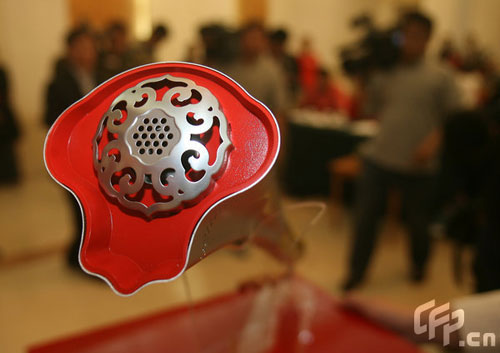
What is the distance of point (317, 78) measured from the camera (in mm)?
3598

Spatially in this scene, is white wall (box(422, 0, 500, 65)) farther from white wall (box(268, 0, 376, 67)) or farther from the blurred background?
the blurred background

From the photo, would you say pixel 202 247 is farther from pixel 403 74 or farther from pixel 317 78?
pixel 317 78

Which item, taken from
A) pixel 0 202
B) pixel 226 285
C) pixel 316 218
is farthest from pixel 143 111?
pixel 0 202

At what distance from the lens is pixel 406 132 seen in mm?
1686

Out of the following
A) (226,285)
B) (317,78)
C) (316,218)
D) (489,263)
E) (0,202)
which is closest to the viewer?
(316,218)

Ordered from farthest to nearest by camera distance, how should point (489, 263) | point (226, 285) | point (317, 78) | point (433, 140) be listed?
point (317, 78)
point (226, 285)
point (433, 140)
point (489, 263)

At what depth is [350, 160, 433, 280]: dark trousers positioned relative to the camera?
5.79ft

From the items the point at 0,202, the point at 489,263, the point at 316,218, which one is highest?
the point at 316,218

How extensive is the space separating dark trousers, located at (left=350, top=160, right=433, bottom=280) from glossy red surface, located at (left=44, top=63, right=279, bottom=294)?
1506 mm

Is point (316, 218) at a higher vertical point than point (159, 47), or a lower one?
lower

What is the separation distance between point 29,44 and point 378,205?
6.02ft

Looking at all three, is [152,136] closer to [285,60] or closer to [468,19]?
[285,60]

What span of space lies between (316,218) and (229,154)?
0.72 feet

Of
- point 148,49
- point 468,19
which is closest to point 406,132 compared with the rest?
point 148,49
